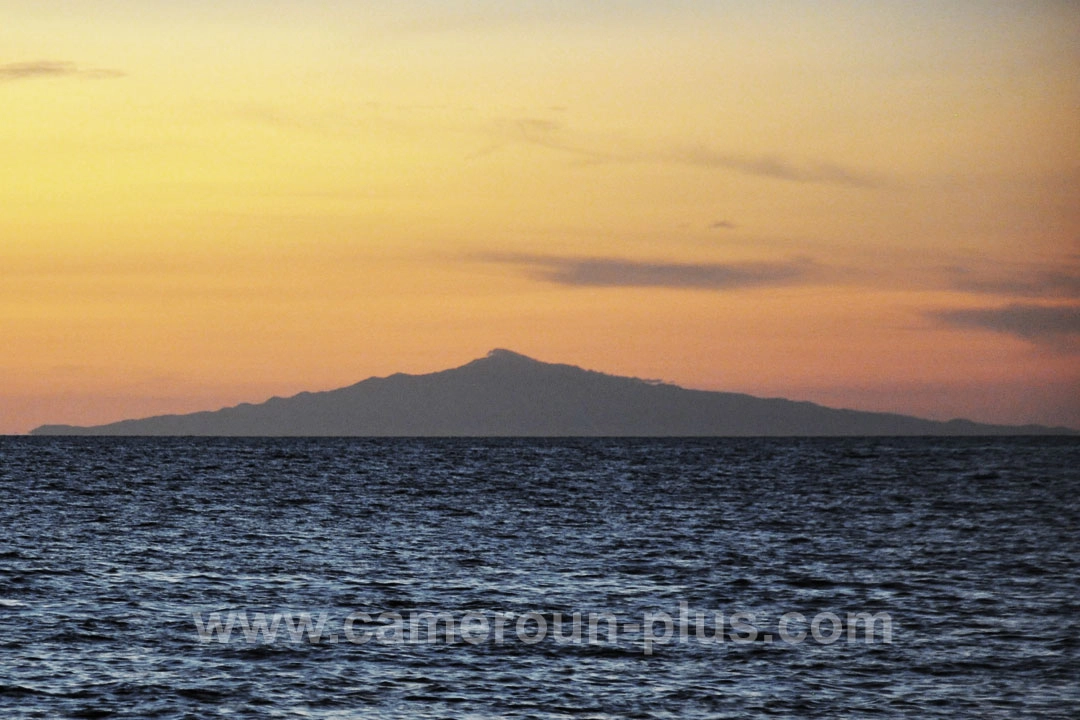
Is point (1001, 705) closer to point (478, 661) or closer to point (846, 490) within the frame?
point (478, 661)

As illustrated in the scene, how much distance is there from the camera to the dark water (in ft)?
86.6

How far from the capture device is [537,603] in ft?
123

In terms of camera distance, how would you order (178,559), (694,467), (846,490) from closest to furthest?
(178,559)
(846,490)
(694,467)

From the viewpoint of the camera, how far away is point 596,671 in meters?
28.4

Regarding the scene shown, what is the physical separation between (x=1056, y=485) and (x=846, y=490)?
69.6 feet

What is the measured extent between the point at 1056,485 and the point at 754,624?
8273 centimetres

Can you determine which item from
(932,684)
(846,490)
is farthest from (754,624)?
(846,490)

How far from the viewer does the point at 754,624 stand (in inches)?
1352

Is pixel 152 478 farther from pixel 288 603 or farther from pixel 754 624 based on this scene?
pixel 754 624

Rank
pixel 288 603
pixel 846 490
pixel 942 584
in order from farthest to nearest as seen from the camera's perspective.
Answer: pixel 846 490 < pixel 942 584 < pixel 288 603

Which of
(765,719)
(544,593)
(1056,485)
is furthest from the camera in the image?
(1056,485)

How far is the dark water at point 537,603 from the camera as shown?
26391 millimetres

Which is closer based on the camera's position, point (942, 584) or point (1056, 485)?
point (942, 584)

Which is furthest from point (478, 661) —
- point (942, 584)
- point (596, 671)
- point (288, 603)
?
point (942, 584)
